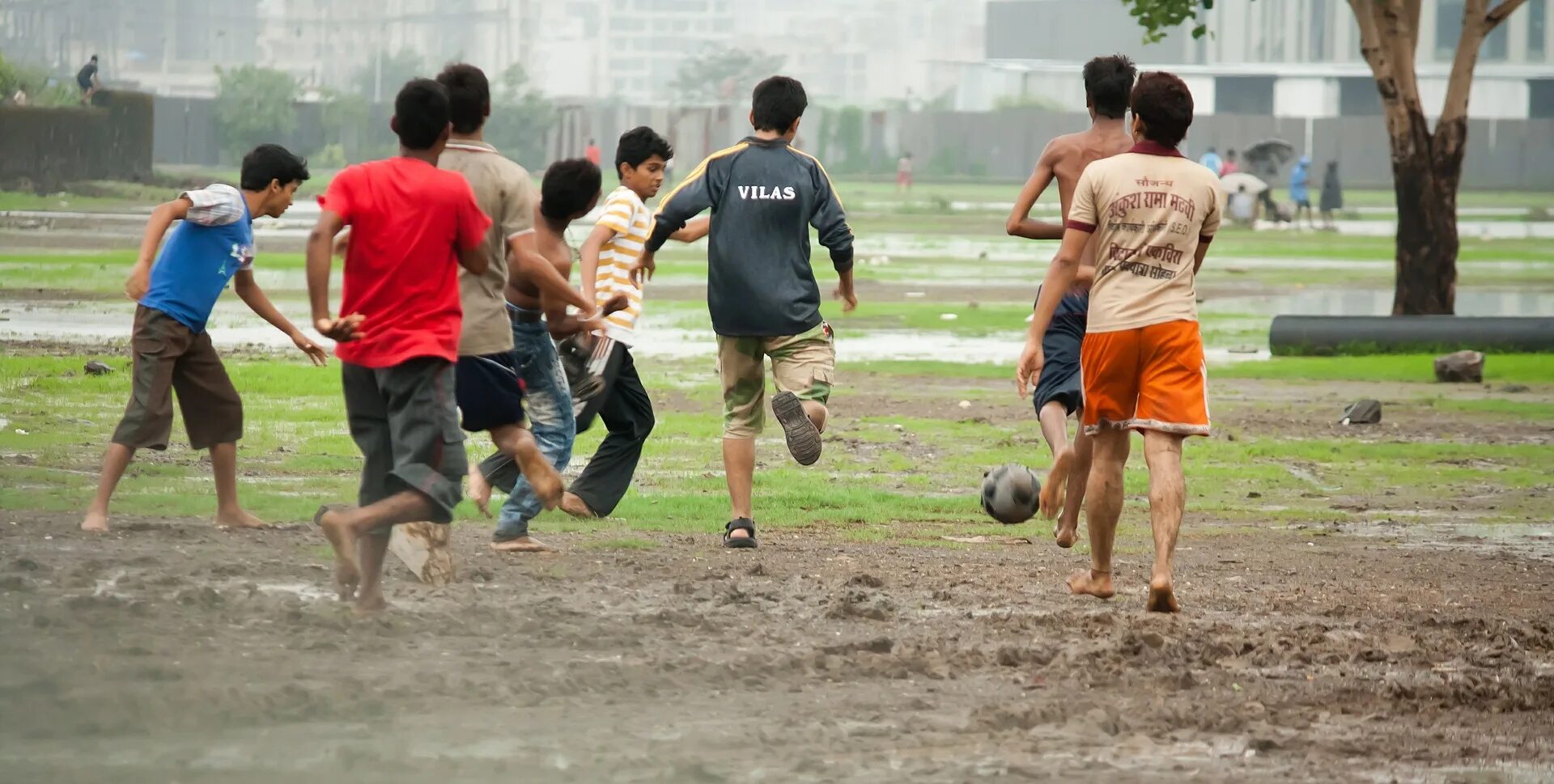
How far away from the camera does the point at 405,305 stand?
6293 mm

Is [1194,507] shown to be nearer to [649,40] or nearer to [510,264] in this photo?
[510,264]

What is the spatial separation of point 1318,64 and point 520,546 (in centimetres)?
8284

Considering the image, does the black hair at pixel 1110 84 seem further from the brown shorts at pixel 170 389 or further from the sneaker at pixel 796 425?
the brown shorts at pixel 170 389

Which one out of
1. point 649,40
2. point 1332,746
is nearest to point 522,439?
point 1332,746

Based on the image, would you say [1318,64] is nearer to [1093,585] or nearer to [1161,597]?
[1093,585]

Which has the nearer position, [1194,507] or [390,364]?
[390,364]

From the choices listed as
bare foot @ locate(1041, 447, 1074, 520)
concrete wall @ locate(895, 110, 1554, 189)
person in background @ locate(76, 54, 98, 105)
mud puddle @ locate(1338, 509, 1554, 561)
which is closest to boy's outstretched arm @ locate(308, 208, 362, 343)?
bare foot @ locate(1041, 447, 1074, 520)

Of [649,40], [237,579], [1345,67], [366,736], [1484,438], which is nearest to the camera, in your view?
[366,736]

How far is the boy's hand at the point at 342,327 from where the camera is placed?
6070mm

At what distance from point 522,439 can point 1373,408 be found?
834 centimetres

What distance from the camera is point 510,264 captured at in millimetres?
7461

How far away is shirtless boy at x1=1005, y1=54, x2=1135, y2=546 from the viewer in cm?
808

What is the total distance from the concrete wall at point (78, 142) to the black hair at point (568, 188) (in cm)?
3601

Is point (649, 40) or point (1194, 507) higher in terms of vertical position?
point (649, 40)
